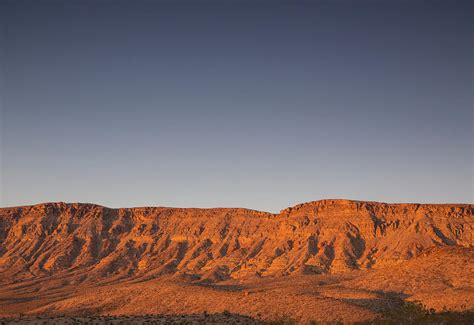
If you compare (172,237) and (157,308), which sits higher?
(172,237)

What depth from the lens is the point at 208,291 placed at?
47.8 meters

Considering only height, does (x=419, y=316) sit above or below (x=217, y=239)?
below

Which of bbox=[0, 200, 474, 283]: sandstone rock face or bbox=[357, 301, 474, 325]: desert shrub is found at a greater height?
bbox=[0, 200, 474, 283]: sandstone rock face

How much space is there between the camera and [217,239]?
120m

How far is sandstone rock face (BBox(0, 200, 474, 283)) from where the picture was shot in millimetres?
97688

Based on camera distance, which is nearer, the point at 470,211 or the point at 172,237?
the point at 470,211

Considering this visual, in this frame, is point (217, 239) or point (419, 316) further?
point (217, 239)

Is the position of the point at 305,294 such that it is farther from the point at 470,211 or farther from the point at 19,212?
the point at 19,212

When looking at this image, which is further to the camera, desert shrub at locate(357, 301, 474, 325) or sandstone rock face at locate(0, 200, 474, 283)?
sandstone rock face at locate(0, 200, 474, 283)

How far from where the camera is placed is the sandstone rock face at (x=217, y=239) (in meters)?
97.7

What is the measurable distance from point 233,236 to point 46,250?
43567 mm

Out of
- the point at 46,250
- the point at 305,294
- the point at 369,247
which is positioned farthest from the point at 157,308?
the point at 46,250

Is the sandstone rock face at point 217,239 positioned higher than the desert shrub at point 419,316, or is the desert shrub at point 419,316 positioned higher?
the sandstone rock face at point 217,239

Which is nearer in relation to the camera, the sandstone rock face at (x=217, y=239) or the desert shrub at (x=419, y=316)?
the desert shrub at (x=419, y=316)
